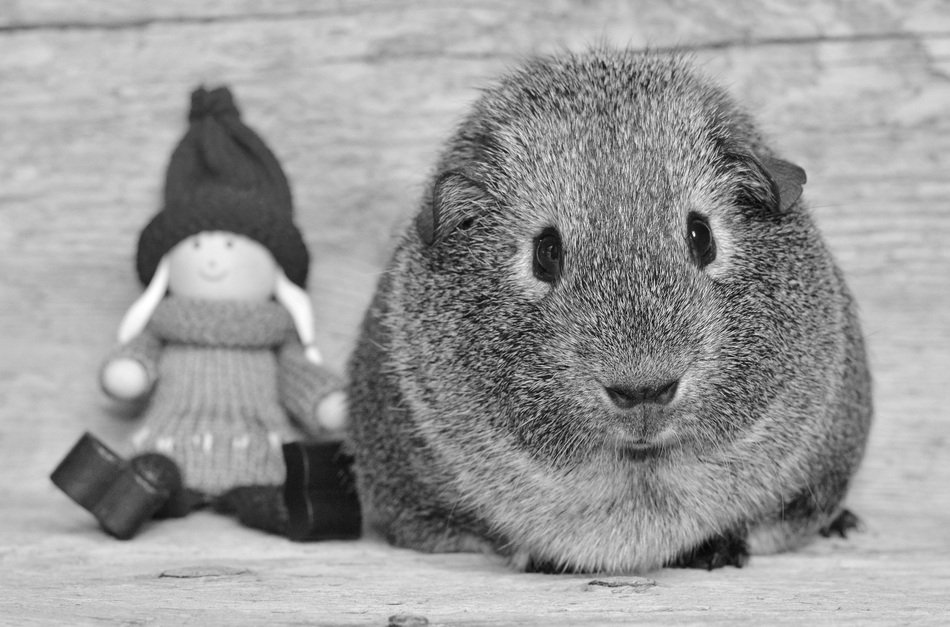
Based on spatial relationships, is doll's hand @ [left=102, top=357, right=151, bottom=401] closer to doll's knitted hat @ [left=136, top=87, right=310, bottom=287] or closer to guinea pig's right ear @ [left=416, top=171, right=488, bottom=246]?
doll's knitted hat @ [left=136, top=87, right=310, bottom=287]

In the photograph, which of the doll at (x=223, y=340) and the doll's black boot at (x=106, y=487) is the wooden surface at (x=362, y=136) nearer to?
the doll at (x=223, y=340)

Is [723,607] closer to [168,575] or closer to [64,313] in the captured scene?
[168,575]

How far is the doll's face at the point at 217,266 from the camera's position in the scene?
12.7 feet

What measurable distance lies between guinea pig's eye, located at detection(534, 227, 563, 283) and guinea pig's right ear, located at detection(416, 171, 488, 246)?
225 mm

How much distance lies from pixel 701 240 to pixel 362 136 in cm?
183

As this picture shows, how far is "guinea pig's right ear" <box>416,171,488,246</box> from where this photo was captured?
2.93 metres

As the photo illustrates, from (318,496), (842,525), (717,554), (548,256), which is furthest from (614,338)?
(842,525)

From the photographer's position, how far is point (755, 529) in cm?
309

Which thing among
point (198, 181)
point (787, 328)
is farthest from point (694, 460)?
point (198, 181)

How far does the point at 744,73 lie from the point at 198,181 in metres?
1.91

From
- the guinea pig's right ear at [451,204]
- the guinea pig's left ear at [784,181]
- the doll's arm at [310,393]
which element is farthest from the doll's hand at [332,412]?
the guinea pig's left ear at [784,181]

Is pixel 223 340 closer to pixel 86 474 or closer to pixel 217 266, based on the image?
pixel 217 266

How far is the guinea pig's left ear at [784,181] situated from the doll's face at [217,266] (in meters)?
1.76

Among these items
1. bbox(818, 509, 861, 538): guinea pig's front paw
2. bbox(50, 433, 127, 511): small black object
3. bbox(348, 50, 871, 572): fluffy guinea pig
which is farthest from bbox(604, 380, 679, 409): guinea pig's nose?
bbox(50, 433, 127, 511): small black object
